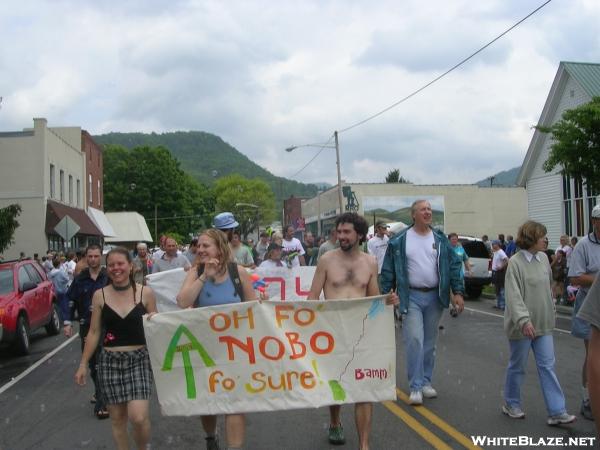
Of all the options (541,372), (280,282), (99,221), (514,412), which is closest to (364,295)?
(541,372)

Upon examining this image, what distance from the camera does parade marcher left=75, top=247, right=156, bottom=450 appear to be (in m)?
4.76

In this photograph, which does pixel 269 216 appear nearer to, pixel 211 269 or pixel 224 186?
pixel 224 186

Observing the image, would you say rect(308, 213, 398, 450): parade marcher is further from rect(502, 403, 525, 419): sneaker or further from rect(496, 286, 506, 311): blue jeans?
rect(496, 286, 506, 311): blue jeans

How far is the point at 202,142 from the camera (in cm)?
17275

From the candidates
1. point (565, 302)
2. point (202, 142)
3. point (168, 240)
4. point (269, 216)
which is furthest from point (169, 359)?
point (202, 142)

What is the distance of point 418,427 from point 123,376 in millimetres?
2699

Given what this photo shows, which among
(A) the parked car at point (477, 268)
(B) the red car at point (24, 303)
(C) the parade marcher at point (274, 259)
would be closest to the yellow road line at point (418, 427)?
(C) the parade marcher at point (274, 259)

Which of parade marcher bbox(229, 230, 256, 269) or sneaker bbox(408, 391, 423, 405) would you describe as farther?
parade marcher bbox(229, 230, 256, 269)

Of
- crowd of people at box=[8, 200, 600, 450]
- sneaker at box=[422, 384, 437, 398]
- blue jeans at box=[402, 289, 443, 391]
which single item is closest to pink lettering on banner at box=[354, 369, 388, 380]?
crowd of people at box=[8, 200, 600, 450]

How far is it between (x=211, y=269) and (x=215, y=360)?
0.66 m

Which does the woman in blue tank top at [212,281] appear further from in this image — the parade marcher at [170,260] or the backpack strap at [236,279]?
the parade marcher at [170,260]

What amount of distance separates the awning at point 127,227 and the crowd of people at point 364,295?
54.1 m

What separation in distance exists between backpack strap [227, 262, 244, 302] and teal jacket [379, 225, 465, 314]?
229 centimetres

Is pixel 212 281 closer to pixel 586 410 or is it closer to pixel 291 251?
pixel 586 410
